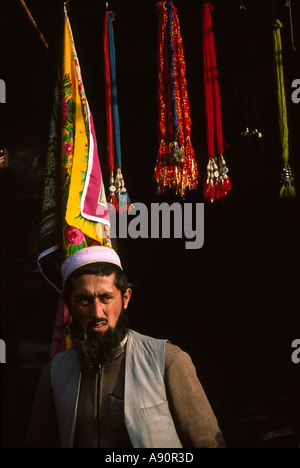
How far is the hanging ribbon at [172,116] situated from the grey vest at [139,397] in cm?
103

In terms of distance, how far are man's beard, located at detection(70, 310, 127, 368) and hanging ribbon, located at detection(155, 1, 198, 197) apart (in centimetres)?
100

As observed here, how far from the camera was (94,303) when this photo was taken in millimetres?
1949

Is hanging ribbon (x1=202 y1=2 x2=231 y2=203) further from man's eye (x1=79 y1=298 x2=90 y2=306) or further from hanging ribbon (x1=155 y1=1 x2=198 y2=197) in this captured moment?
man's eye (x1=79 y1=298 x2=90 y2=306)

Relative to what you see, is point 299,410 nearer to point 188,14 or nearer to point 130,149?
point 130,149

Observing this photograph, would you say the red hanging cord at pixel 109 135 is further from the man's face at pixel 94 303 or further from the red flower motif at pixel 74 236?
the man's face at pixel 94 303

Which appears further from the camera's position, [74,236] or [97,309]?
[74,236]

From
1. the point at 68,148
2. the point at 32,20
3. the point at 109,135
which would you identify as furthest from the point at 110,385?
the point at 32,20

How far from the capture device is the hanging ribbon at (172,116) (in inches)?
93.6

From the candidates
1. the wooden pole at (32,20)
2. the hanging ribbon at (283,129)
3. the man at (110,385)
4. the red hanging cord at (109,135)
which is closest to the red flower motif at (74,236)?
the man at (110,385)

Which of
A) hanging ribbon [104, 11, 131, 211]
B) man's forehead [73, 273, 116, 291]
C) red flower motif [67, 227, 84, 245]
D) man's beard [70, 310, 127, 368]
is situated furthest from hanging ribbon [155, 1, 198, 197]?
man's beard [70, 310, 127, 368]

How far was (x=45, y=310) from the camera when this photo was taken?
3121mm

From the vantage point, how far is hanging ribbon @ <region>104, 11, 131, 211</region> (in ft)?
8.07

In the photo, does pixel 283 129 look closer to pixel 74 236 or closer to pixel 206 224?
pixel 206 224

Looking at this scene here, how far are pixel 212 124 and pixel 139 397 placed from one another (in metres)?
1.70
